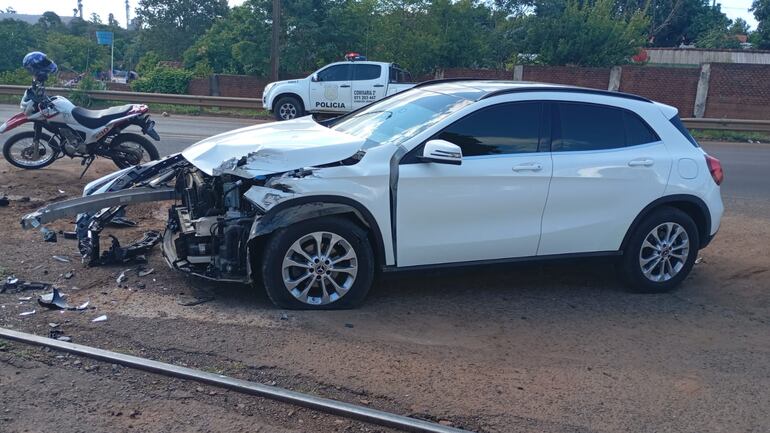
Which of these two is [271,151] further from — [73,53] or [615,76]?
[73,53]

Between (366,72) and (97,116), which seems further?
(366,72)

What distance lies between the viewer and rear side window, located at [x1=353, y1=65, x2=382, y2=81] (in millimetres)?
20656

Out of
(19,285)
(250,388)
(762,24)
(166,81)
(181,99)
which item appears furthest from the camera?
(762,24)

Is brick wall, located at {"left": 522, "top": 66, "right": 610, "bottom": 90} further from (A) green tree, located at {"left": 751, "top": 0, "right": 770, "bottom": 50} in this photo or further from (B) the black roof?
(A) green tree, located at {"left": 751, "top": 0, "right": 770, "bottom": 50}

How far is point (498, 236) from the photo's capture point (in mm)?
5797

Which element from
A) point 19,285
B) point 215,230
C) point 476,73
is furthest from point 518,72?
point 19,285

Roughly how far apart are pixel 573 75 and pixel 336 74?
11478 mm

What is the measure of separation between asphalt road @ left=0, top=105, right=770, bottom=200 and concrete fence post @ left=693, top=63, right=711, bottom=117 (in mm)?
6644

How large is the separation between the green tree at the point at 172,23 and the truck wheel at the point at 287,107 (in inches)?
1330

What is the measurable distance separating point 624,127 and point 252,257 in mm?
3367

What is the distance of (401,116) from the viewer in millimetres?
6199

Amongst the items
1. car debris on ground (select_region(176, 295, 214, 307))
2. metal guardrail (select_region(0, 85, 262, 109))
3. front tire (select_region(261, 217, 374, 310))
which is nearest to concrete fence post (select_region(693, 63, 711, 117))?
metal guardrail (select_region(0, 85, 262, 109))

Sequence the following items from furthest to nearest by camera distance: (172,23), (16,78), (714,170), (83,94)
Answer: (172,23), (16,78), (83,94), (714,170)

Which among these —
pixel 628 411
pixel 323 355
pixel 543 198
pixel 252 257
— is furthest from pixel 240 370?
pixel 543 198
